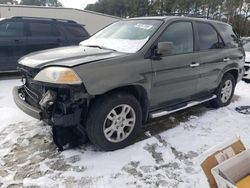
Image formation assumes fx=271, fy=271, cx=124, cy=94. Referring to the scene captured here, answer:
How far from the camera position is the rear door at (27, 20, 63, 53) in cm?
746

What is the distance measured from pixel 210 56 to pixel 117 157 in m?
2.48

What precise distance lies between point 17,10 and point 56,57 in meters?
15.1

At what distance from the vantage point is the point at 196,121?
179 inches

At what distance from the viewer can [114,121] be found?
10.9 feet

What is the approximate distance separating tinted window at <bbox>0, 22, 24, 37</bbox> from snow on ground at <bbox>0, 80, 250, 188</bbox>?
3.40m

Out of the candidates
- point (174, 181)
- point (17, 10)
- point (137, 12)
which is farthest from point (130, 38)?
point (137, 12)

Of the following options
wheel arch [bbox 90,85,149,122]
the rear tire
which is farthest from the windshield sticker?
the rear tire

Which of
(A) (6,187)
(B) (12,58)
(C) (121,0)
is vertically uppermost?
(C) (121,0)

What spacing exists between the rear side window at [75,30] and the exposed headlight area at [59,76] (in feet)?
17.7

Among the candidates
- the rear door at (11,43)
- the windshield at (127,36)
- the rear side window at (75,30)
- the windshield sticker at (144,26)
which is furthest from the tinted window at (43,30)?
the windshield sticker at (144,26)

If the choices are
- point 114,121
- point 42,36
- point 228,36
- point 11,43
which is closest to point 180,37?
point 228,36

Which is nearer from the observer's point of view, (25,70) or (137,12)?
(25,70)

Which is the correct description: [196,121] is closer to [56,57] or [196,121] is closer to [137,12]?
[56,57]

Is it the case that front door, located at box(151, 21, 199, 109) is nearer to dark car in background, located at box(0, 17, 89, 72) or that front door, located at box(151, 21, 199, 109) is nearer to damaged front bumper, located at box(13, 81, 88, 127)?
damaged front bumper, located at box(13, 81, 88, 127)
